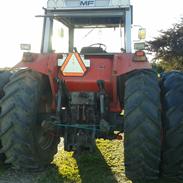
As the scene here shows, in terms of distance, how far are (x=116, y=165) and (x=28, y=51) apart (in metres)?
2.09

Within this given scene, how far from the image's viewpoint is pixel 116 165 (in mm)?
5816

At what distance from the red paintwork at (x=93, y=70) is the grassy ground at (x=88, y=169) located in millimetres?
1059

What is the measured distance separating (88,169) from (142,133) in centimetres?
140

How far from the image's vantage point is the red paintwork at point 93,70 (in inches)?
202

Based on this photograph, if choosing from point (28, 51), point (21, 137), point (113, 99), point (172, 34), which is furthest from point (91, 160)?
point (172, 34)

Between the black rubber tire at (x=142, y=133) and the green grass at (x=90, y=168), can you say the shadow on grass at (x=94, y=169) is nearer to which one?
the green grass at (x=90, y=168)

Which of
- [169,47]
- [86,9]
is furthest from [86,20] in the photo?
[169,47]

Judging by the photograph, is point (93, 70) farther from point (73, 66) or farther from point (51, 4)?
point (51, 4)

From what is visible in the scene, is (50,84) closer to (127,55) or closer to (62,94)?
(62,94)

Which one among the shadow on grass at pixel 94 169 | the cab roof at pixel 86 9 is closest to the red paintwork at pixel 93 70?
the cab roof at pixel 86 9

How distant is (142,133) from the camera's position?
14.6ft

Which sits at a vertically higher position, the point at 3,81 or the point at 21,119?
the point at 3,81

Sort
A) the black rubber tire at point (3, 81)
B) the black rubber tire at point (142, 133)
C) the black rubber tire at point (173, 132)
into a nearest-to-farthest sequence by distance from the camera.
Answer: the black rubber tire at point (142, 133) < the black rubber tire at point (173, 132) < the black rubber tire at point (3, 81)

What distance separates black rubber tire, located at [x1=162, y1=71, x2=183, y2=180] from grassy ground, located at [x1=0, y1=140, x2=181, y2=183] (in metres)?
0.21
